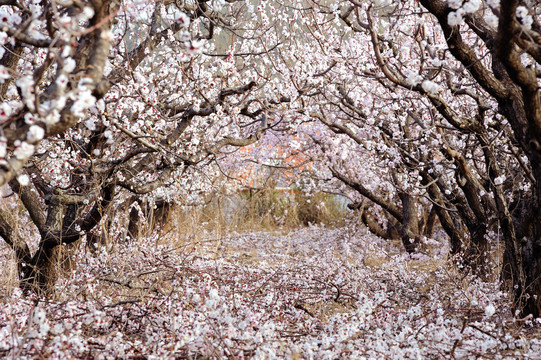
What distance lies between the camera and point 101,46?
8.34 feet

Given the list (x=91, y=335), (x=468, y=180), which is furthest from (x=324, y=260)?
(x=91, y=335)

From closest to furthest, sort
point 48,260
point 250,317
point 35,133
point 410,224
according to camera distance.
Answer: point 35,133 < point 250,317 < point 48,260 < point 410,224

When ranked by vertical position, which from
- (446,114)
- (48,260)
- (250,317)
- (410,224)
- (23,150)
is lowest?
(48,260)

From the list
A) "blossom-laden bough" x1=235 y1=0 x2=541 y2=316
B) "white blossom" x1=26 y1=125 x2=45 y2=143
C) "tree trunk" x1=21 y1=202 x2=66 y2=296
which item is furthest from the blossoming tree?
"tree trunk" x1=21 y1=202 x2=66 y2=296

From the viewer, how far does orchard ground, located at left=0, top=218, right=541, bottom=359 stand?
9.96ft

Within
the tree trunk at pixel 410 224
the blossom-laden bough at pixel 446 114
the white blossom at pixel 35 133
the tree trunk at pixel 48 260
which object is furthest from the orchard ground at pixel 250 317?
the tree trunk at pixel 410 224

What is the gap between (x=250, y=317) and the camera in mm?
3488

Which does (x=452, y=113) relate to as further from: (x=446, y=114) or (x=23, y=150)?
(x=23, y=150)

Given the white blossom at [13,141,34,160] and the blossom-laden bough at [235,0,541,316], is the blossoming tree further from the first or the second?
the white blossom at [13,141,34,160]

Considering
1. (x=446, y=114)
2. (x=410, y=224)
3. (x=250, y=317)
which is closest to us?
(x=250, y=317)

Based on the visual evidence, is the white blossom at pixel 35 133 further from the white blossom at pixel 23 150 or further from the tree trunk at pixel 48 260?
the tree trunk at pixel 48 260

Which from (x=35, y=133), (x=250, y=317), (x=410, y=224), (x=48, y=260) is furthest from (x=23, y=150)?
(x=410, y=224)

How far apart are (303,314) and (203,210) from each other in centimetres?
812

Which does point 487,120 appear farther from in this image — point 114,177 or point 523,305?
point 114,177
